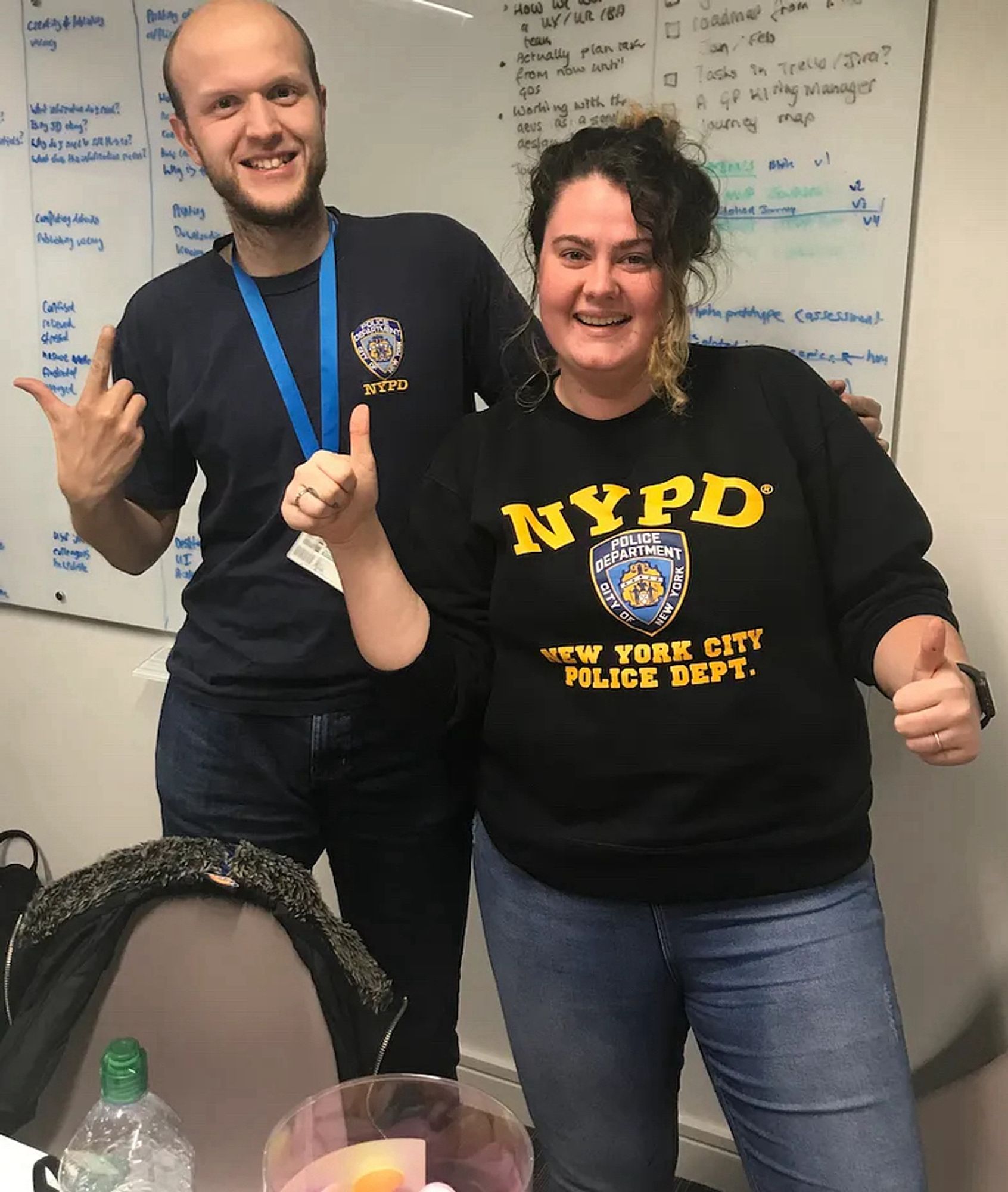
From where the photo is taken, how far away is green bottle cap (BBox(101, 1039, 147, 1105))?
76cm

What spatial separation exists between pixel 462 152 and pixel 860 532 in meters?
1.03

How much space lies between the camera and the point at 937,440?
1.51 m

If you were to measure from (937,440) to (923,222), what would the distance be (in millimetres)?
297

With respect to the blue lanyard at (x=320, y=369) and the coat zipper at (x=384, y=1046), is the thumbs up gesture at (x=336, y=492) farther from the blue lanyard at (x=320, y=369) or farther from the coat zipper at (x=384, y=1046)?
the coat zipper at (x=384, y=1046)

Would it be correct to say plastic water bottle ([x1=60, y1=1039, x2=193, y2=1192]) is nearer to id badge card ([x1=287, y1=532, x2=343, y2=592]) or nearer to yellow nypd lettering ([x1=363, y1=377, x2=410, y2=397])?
id badge card ([x1=287, y1=532, x2=343, y2=592])

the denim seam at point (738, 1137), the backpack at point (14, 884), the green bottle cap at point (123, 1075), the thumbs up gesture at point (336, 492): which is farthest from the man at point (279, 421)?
the backpack at point (14, 884)

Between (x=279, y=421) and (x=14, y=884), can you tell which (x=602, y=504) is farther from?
(x=14, y=884)

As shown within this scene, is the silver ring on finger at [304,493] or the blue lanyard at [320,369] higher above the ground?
the blue lanyard at [320,369]

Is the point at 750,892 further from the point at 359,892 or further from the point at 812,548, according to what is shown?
the point at 359,892

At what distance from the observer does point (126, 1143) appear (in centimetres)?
86

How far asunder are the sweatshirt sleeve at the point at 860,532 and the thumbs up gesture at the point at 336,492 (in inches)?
17.5

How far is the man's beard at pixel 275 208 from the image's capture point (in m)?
1.30

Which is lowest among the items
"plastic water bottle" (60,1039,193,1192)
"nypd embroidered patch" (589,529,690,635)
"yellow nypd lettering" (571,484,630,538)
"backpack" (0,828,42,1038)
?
"backpack" (0,828,42,1038)

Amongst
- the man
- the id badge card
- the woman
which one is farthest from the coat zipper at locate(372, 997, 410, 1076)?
the id badge card
